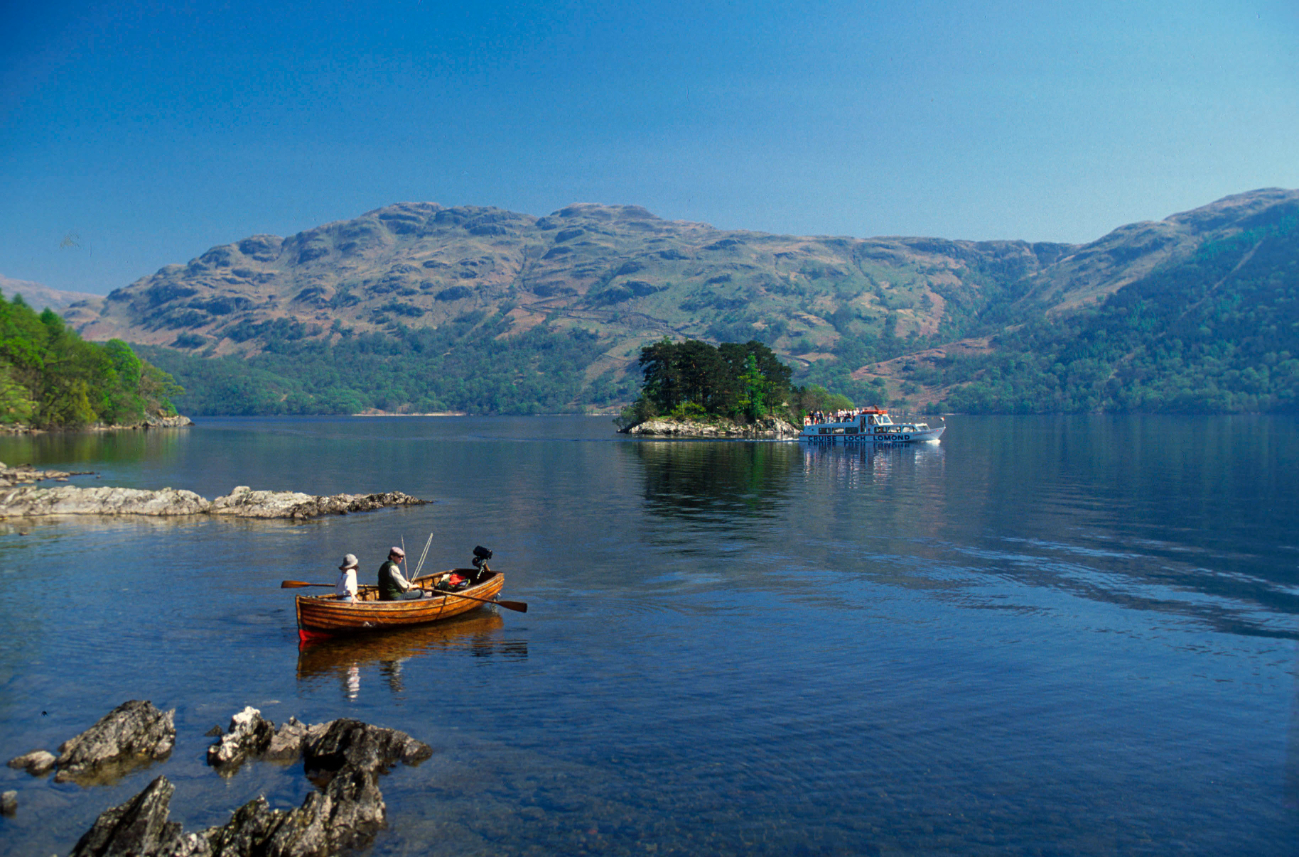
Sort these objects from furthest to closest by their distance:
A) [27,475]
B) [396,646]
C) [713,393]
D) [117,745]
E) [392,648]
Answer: [713,393] < [27,475] < [396,646] < [392,648] < [117,745]

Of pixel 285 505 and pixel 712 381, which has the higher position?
pixel 712 381

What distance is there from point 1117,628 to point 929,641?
6834 mm

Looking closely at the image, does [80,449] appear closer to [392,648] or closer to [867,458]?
[867,458]

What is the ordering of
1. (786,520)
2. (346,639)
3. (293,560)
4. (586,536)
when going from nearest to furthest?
(346,639) → (293,560) → (586,536) → (786,520)

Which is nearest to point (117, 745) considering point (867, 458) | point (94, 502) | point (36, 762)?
point (36, 762)

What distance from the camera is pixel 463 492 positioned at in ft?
214

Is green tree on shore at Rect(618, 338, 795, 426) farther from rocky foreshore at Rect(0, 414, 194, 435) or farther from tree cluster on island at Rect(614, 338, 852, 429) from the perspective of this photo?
rocky foreshore at Rect(0, 414, 194, 435)

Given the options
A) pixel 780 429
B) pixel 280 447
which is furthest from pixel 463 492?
pixel 780 429

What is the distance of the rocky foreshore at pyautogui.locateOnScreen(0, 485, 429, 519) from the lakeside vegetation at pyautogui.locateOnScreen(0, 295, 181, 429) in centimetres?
8154

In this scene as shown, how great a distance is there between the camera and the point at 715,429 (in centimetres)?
15838

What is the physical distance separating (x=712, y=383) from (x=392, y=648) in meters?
138

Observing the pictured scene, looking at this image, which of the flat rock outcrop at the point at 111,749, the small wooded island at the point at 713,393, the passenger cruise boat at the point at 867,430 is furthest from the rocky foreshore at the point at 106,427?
the flat rock outcrop at the point at 111,749

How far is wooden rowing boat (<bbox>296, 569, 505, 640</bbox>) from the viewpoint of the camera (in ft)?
77.5

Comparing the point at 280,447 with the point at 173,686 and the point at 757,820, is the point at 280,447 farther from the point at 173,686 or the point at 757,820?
the point at 757,820
